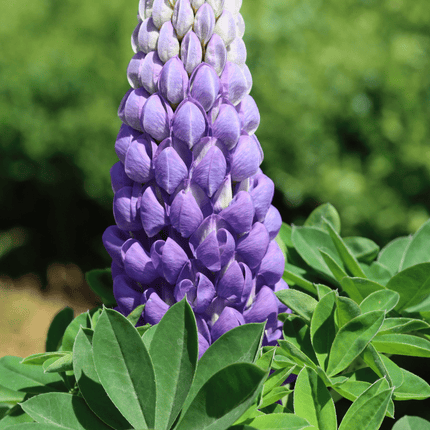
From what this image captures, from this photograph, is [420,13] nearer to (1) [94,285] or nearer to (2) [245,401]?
(1) [94,285]

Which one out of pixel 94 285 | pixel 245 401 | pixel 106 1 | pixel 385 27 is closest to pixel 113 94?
pixel 106 1

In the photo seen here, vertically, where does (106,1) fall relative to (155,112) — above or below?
above

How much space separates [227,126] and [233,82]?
0.24 ft

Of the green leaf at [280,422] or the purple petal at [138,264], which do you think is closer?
the green leaf at [280,422]

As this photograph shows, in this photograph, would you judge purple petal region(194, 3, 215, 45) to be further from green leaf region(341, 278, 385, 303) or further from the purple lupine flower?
green leaf region(341, 278, 385, 303)

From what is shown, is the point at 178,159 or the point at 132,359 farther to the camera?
the point at 178,159

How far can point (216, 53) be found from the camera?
0.68m

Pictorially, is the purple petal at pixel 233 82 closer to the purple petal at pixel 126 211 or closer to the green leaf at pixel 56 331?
the purple petal at pixel 126 211

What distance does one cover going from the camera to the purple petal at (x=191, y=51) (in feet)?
2.19

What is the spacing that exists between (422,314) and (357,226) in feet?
7.33

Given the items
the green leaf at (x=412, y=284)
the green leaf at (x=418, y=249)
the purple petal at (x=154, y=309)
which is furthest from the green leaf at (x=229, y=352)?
the green leaf at (x=418, y=249)

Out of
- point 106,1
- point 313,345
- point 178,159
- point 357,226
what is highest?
point 106,1

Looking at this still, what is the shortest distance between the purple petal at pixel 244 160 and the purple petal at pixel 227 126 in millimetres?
15

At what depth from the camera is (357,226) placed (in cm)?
295
